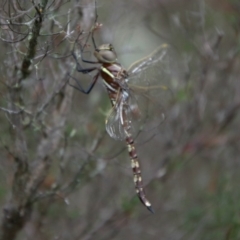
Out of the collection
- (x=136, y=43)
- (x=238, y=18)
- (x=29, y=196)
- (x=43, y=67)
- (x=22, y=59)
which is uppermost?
(x=136, y=43)

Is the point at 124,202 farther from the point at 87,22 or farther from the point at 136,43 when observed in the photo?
the point at 136,43

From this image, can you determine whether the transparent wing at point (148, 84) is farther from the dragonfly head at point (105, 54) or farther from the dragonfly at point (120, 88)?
the dragonfly head at point (105, 54)

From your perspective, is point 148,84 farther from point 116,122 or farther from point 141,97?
point 116,122

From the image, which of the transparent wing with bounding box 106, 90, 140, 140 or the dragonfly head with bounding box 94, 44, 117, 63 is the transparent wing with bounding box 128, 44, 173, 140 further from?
the dragonfly head with bounding box 94, 44, 117, 63

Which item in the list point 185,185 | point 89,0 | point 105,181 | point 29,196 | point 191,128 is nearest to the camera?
point 29,196

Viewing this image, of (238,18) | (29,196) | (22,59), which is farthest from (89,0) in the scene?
(238,18)
